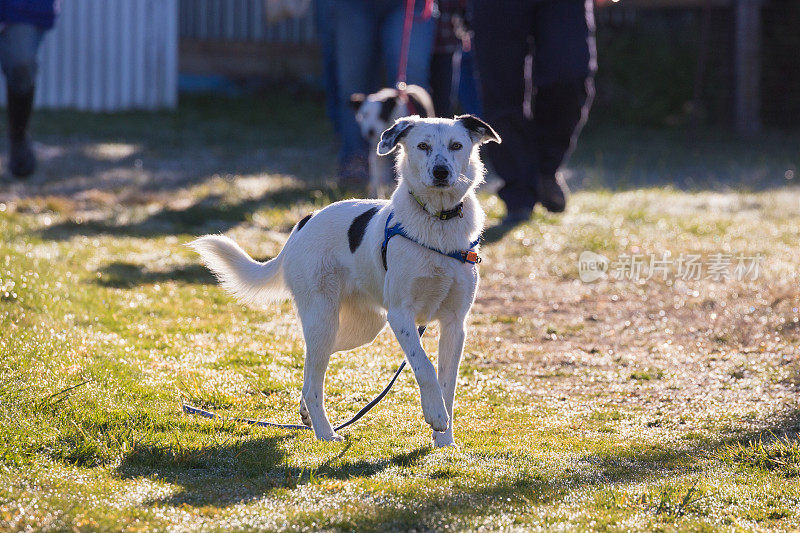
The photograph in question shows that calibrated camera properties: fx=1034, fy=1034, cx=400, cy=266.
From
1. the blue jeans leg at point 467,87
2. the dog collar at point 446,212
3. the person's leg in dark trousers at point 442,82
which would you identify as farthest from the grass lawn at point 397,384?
the blue jeans leg at point 467,87

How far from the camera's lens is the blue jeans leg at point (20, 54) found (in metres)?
6.98

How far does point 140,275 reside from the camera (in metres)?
5.78

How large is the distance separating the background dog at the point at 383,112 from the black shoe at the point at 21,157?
251cm

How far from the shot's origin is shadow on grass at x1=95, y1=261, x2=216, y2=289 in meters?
5.54

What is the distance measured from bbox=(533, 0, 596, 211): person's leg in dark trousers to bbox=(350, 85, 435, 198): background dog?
1241 millimetres

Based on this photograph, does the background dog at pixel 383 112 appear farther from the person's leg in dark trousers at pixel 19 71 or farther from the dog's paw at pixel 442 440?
the dog's paw at pixel 442 440

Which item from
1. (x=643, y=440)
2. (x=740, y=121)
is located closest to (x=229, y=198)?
(x=643, y=440)

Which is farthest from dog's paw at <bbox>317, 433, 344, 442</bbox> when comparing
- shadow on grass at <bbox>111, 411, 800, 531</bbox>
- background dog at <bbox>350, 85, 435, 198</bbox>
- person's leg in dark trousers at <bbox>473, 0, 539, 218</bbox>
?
background dog at <bbox>350, 85, 435, 198</bbox>

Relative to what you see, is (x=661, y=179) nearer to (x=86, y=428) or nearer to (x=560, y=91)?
(x=560, y=91)

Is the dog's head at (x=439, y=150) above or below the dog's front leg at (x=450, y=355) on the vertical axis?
above

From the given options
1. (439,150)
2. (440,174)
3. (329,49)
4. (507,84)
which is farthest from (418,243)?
(329,49)

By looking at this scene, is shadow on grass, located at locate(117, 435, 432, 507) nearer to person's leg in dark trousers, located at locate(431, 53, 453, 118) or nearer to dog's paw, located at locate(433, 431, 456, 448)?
dog's paw, located at locate(433, 431, 456, 448)

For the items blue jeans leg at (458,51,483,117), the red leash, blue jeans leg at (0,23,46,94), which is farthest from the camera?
blue jeans leg at (458,51,483,117)

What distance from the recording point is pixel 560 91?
662 centimetres
